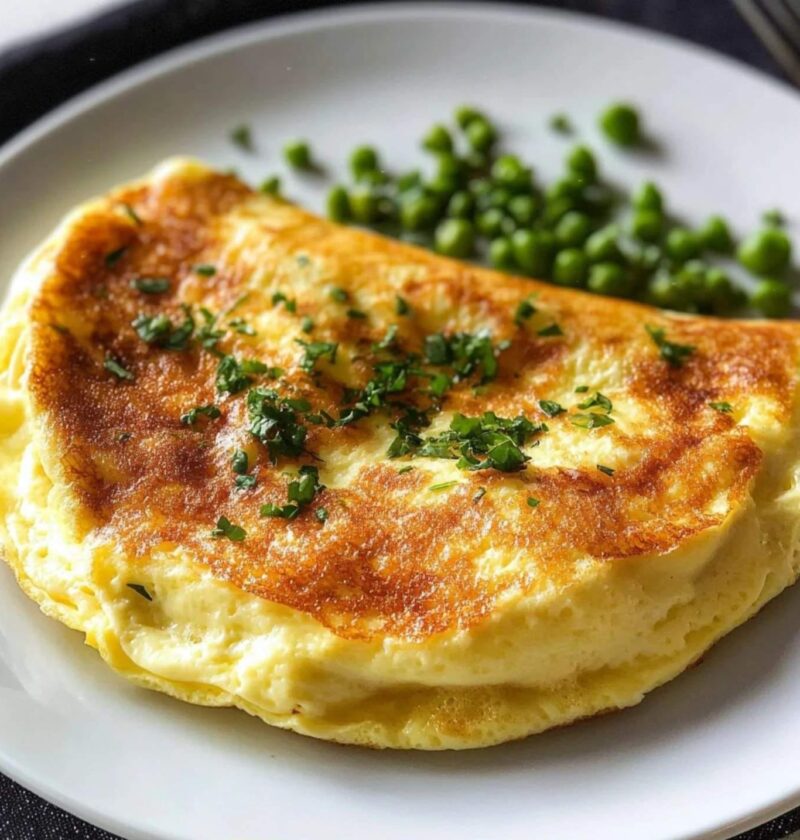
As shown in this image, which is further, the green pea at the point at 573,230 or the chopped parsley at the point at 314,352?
the green pea at the point at 573,230

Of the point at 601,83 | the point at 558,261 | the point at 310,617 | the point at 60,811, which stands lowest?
the point at 60,811

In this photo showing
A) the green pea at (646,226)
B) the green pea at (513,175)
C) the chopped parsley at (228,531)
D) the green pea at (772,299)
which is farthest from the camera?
the green pea at (513,175)

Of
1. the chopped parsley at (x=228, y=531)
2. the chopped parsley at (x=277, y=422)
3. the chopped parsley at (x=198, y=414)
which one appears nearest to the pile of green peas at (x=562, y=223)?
the chopped parsley at (x=277, y=422)

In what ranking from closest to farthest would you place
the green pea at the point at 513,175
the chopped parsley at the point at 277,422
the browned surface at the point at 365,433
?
the browned surface at the point at 365,433, the chopped parsley at the point at 277,422, the green pea at the point at 513,175

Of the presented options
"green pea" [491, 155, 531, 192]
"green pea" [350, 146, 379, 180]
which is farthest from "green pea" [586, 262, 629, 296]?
"green pea" [350, 146, 379, 180]

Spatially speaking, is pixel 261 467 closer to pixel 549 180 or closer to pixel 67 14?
pixel 549 180

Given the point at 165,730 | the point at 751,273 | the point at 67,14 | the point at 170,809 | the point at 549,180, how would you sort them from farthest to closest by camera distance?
the point at 67,14 → the point at 549,180 → the point at 751,273 → the point at 165,730 → the point at 170,809

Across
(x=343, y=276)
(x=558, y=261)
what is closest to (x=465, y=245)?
(x=558, y=261)

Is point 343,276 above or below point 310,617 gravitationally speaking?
above

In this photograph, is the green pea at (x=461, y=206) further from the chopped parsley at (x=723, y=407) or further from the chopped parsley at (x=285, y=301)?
the chopped parsley at (x=723, y=407)
